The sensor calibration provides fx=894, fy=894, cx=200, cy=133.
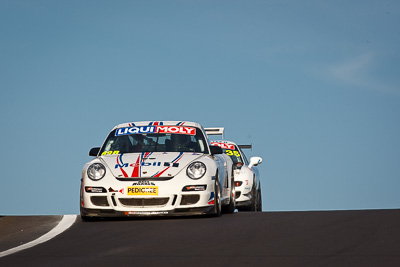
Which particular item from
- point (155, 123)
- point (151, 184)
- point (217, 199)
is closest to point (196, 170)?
point (217, 199)

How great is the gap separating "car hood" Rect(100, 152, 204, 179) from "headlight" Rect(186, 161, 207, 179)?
99mm

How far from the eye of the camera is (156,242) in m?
8.66

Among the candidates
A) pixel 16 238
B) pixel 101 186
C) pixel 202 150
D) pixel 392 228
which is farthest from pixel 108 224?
pixel 392 228

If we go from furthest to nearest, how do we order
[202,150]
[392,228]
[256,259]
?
[202,150] < [392,228] < [256,259]

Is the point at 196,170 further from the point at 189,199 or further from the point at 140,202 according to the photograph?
the point at 140,202

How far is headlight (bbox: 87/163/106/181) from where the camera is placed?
39.3 ft

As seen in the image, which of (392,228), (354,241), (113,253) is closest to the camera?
(113,253)

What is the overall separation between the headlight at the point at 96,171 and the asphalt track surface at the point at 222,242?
0.66 m

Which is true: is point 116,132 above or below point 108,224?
above

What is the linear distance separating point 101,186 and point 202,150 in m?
2.02

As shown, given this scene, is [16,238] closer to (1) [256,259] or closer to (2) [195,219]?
(2) [195,219]

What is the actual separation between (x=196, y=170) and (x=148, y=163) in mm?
659

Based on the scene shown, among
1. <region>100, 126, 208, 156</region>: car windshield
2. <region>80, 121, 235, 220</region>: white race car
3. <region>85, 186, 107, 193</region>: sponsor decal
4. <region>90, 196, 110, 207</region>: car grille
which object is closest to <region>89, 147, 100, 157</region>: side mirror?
<region>100, 126, 208, 156</region>: car windshield

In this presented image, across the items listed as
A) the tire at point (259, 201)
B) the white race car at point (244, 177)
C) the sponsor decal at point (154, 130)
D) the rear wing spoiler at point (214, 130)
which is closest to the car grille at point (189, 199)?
the sponsor decal at point (154, 130)
